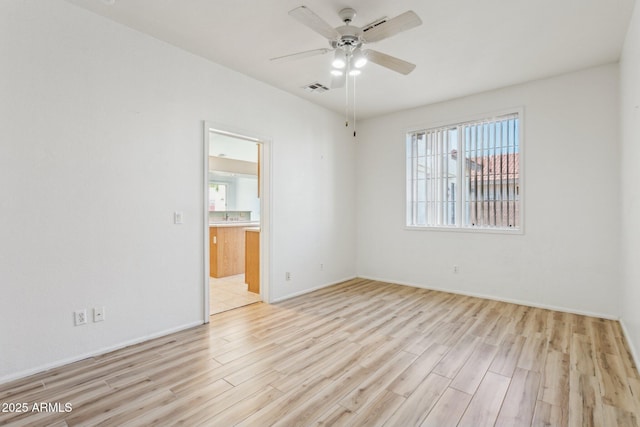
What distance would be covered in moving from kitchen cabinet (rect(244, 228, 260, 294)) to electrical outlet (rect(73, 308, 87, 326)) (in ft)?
7.50

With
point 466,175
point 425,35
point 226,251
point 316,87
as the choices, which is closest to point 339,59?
point 425,35

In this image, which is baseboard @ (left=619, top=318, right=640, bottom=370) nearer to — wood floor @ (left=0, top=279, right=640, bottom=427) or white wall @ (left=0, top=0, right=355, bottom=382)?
wood floor @ (left=0, top=279, right=640, bottom=427)

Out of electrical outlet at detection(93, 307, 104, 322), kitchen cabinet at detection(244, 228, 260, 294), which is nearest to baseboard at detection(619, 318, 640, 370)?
kitchen cabinet at detection(244, 228, 260, 294)

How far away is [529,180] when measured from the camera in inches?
160

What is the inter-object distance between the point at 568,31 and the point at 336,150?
3247mm

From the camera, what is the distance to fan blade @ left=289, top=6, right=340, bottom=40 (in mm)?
2061

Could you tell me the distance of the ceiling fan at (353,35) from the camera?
7.11 feet

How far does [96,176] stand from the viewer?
8.83ft

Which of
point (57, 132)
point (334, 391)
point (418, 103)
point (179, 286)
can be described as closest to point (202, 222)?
point (179, 286)

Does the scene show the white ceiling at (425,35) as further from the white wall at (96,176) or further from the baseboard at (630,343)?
the baseboard at (630,343)

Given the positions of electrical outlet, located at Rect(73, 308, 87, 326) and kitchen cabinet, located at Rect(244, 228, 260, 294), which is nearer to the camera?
electrical outlet, located at Rect(73, 308, 87, 326)

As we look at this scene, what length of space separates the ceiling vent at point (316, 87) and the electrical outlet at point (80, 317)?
3.46 meters

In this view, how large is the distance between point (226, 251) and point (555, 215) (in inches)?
203

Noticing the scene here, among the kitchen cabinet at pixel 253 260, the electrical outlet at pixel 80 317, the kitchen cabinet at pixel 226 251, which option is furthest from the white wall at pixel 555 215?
the electrical outlet at pixel 80 317
